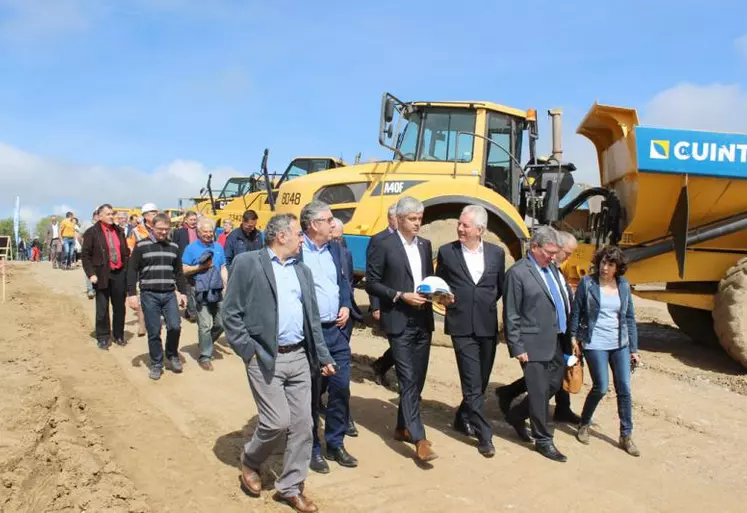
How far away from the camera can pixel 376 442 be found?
15.9ft

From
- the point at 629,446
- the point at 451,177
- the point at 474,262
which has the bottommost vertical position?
the point at 629,446

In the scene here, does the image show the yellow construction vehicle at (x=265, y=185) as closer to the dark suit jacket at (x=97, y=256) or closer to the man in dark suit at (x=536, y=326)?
the dark suit jacket at (x=97, y=256)

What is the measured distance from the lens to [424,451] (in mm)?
4293

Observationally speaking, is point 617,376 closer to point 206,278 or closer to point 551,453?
point 551,453

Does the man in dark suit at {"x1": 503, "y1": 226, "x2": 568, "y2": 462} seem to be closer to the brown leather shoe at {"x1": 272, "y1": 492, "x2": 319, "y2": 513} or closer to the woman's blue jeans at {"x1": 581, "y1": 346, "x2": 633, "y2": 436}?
the woman's blue jeans at {"x1": 581, "y1": 346, "x2": 633, "y2": 436}

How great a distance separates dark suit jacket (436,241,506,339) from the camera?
15.1ft

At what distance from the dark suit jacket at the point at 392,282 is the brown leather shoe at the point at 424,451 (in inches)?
30.3

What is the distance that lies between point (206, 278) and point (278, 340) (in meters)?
3.49

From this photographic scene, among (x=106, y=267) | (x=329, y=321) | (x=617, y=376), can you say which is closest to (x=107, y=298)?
(x=106, y=267)

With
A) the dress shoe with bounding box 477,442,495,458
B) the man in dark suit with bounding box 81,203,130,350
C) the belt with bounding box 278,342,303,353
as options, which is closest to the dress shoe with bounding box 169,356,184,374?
the man in dark suit with bounding box 81,203,130,350

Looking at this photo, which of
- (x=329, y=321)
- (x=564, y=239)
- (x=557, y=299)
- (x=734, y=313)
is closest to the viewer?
(x=329, y=321)

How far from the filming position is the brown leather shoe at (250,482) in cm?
382

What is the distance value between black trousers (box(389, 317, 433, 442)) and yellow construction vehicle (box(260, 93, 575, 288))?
308 centimetres

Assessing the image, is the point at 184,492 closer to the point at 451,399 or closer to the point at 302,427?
the point at 302,427
